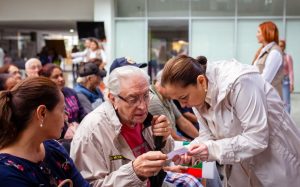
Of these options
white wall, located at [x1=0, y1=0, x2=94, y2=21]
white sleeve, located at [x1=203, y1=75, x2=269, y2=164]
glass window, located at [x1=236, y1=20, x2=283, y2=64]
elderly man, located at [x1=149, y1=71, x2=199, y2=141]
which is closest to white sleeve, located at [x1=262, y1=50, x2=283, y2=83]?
elderly man, located at [x1=149, y1=71, x2=199, y2=141]

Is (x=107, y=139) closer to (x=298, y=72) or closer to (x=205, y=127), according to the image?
(x=205, y=127)

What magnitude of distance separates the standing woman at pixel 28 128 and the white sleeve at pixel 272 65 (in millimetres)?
3274

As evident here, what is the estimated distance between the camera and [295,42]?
1026 centimetres

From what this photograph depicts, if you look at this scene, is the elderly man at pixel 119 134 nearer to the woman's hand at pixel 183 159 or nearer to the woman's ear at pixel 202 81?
the woman's hand at pixel 183 159

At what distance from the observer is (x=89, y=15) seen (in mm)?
12039

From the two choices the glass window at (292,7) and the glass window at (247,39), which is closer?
the glass window at (292,7)

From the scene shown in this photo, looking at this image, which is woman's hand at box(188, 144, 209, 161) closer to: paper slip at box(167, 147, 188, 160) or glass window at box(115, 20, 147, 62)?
paper slip at box(167, 147, 188, 160)

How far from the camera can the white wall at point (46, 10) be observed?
1203 centimetres

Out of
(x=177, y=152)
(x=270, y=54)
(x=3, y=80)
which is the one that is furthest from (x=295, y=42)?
(x=177, y=152)

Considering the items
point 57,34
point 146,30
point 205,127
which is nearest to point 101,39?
point 146,30

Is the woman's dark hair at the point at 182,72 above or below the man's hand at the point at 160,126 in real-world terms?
above

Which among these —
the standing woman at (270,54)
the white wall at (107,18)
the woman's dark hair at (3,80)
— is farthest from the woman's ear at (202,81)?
the white wall at (107,18)

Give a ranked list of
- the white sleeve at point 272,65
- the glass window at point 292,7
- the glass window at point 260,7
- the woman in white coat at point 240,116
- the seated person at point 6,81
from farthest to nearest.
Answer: the glass window at point 260,7 < the glass window at point 292,7 < the white sleeve at point 272,65 < the seated person at point 6,81 < the woman in white coat at point 240,116

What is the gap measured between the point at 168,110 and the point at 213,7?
7.67 metres
